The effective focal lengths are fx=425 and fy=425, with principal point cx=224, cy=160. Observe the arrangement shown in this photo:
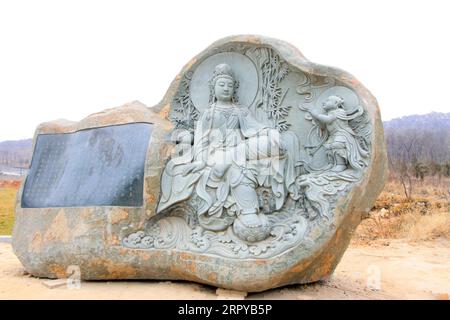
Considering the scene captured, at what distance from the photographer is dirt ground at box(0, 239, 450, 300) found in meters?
4.79

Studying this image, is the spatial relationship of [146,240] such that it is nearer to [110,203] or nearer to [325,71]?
[110,203]

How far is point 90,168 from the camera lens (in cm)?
581

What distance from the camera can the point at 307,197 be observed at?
15.8ft

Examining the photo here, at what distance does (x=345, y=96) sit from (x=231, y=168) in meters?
1.64

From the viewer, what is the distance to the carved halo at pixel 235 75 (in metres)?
5.81

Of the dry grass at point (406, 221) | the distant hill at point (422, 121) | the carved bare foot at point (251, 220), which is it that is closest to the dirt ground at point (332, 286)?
the carved bare foot at point (251, 220)

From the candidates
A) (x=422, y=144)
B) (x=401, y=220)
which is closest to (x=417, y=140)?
(x=422, y=144)

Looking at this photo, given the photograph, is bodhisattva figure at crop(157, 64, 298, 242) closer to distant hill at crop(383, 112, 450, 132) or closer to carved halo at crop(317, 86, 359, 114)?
carved halo at crop(317, 86, 359, 114)

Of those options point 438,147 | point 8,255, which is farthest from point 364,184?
point 438,147

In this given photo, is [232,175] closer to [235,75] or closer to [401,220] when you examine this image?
[235,75]

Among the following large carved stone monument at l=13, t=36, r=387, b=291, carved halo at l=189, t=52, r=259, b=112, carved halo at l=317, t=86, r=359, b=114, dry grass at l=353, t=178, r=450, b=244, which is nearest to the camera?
large carved stone monument at l=13, t=36, r=387, b=291

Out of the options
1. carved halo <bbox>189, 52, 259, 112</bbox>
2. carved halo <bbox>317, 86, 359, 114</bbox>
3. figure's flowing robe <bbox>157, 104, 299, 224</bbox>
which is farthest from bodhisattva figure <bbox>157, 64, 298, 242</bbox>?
carved halo <bbox>317, 86, 359, 114</bbox>

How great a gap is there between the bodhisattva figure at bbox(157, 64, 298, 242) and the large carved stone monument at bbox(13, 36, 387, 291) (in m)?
0.01

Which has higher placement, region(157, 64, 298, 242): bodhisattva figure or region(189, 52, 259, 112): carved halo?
region(189, 52, 259, 112): carved halo
